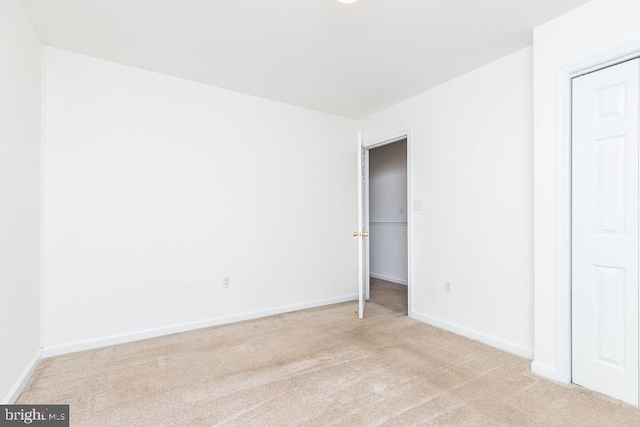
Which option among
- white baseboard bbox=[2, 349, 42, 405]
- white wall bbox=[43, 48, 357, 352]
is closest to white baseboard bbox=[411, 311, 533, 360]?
white wall bbox=[43, 48, 357, 352]

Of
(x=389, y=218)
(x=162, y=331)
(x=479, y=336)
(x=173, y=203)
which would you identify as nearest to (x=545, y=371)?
(x=479, y=336)

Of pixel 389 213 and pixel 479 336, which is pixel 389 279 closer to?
pixel 389 213

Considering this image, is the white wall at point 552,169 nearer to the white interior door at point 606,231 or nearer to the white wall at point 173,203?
the white interior door at point 606,231

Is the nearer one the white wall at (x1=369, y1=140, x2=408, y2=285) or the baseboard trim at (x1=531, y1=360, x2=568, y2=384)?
the baseboard trim at (x1=531, y1=360, x2=568, y2=384)

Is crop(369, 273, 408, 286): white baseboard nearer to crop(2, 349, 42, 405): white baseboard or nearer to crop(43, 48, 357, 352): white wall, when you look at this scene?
crop(43, 48, 357, 352): white wall

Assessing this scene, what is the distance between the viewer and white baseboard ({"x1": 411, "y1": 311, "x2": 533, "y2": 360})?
8.18 feet

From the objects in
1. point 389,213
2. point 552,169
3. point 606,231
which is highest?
point 552,169

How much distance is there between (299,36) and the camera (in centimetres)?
240

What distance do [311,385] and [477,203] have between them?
2.04 metres

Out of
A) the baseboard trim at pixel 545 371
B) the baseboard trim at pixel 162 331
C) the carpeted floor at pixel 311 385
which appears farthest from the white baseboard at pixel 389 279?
the baseboard trim at pixel 545 371

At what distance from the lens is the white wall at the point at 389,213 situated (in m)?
5.24

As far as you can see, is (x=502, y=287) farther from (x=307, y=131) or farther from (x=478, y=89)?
(x=307, y=131)

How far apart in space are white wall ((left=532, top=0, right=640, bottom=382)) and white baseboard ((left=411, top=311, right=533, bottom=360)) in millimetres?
262

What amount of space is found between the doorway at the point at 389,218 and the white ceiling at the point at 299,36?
216cm
